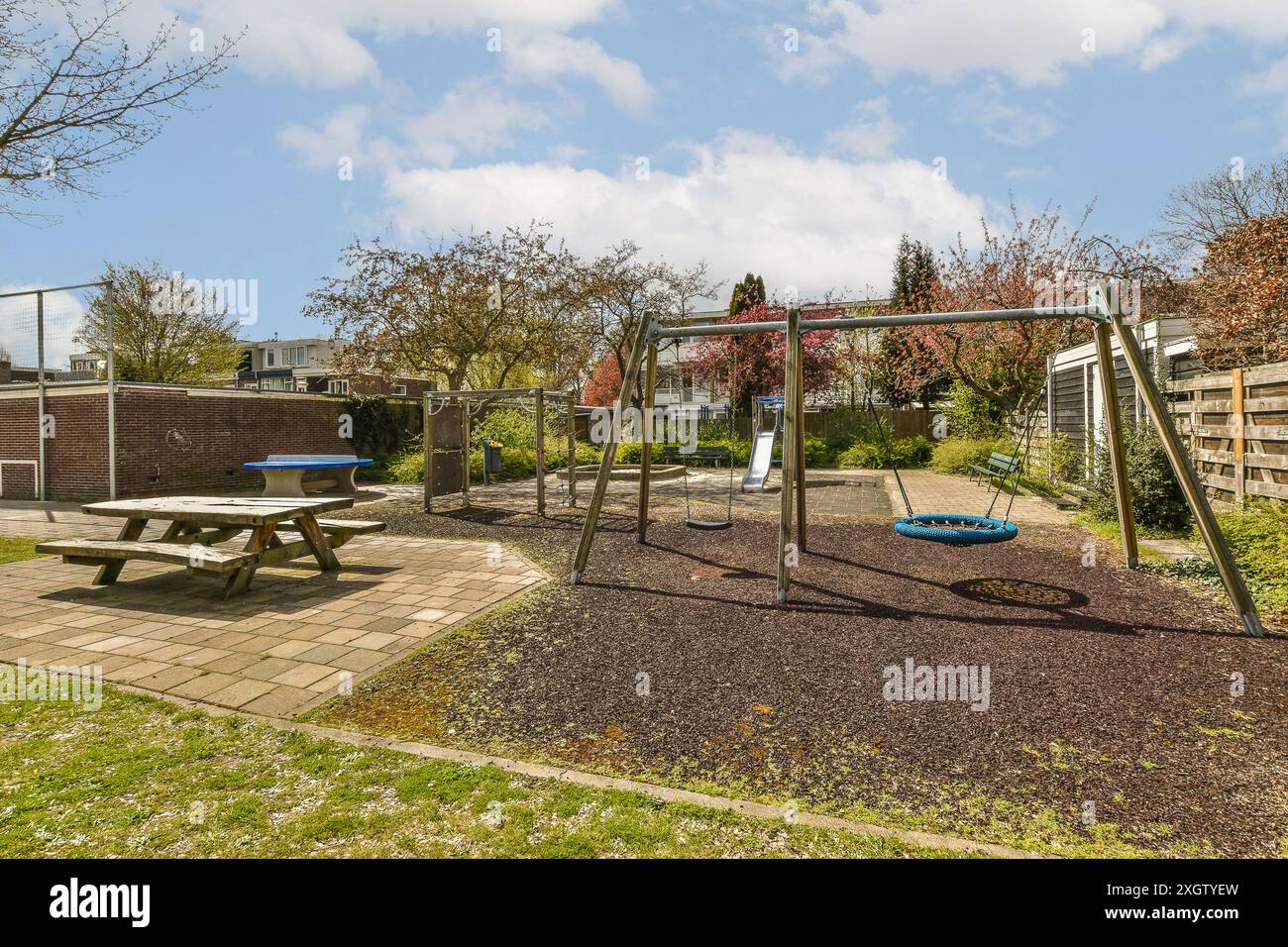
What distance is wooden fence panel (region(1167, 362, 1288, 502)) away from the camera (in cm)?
667

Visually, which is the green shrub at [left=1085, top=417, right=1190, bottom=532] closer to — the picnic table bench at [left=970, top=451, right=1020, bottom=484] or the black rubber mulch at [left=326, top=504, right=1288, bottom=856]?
the picnic table bench at [left=970, top=451, right=1020, bottom=484]

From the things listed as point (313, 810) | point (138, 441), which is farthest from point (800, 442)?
point (138, 441)

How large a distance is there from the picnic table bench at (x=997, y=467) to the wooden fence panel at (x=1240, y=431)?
1885mm

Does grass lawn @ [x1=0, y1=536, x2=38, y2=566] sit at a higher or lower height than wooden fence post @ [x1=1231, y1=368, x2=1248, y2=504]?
lower

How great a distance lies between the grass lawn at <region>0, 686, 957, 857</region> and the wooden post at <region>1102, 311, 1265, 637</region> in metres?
3.91

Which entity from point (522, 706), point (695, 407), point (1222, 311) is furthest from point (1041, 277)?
point (522, 706)

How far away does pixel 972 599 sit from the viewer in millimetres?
5863

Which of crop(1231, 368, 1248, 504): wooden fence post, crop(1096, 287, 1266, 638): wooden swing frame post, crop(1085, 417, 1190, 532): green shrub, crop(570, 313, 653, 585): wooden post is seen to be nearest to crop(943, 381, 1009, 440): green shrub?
crop(1085, 417, 1190, 532): green shrub

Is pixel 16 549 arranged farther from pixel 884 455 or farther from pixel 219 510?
pixel 884 455

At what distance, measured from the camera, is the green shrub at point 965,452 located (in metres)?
17.1

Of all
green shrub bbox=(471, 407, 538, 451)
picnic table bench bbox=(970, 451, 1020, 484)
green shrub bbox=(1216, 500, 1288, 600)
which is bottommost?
green shrub bbox=(1216, 500, 1288, 600)

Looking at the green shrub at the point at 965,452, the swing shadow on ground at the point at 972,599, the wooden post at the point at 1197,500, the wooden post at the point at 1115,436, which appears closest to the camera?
the wooden post at the point at 1197,500

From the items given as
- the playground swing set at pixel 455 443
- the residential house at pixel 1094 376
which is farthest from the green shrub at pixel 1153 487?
the playground swing set at pixel 455 443

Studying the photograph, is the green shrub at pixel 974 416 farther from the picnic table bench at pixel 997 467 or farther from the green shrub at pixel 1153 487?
the green shrub at pixel 1153 487
